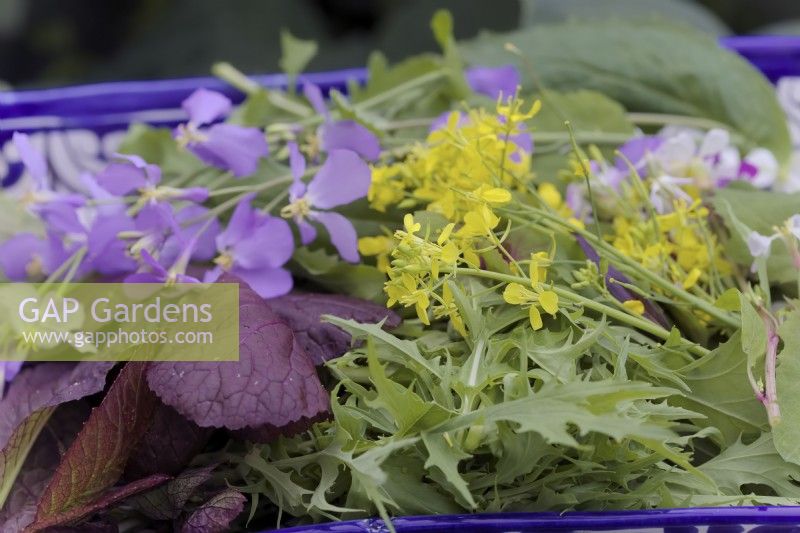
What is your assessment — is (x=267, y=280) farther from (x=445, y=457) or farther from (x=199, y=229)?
(x=445, y=457)

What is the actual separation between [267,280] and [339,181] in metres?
0.06

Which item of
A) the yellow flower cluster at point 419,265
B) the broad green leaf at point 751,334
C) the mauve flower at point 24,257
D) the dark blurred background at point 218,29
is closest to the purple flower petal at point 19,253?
the mauve flower at point 24,257

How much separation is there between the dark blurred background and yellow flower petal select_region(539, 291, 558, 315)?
0.56m

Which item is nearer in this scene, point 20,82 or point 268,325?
point 268,325

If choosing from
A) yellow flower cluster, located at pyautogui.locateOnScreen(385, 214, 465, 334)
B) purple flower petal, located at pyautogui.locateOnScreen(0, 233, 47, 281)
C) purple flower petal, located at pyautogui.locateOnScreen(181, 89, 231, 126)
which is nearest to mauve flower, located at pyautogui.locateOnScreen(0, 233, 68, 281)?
purple flower petal, located at pyautogui.locateOnScreen(0, 233, 47, 281)

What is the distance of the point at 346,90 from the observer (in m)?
0.66

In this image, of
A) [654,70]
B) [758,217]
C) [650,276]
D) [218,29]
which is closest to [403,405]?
[650,276]

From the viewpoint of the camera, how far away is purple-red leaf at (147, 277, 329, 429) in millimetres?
345

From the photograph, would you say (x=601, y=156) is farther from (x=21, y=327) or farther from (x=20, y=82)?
(x=20, y=82)

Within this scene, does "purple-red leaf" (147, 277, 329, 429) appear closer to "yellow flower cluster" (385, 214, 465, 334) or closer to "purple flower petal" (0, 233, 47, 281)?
"yellow flower cluster" (385, 214, 465, 334)

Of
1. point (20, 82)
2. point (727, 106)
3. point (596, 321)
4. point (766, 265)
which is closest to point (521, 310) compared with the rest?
point (596, 321)

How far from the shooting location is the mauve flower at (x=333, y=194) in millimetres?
443

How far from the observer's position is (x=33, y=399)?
16.7 inches

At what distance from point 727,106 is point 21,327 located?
0.44 metres
